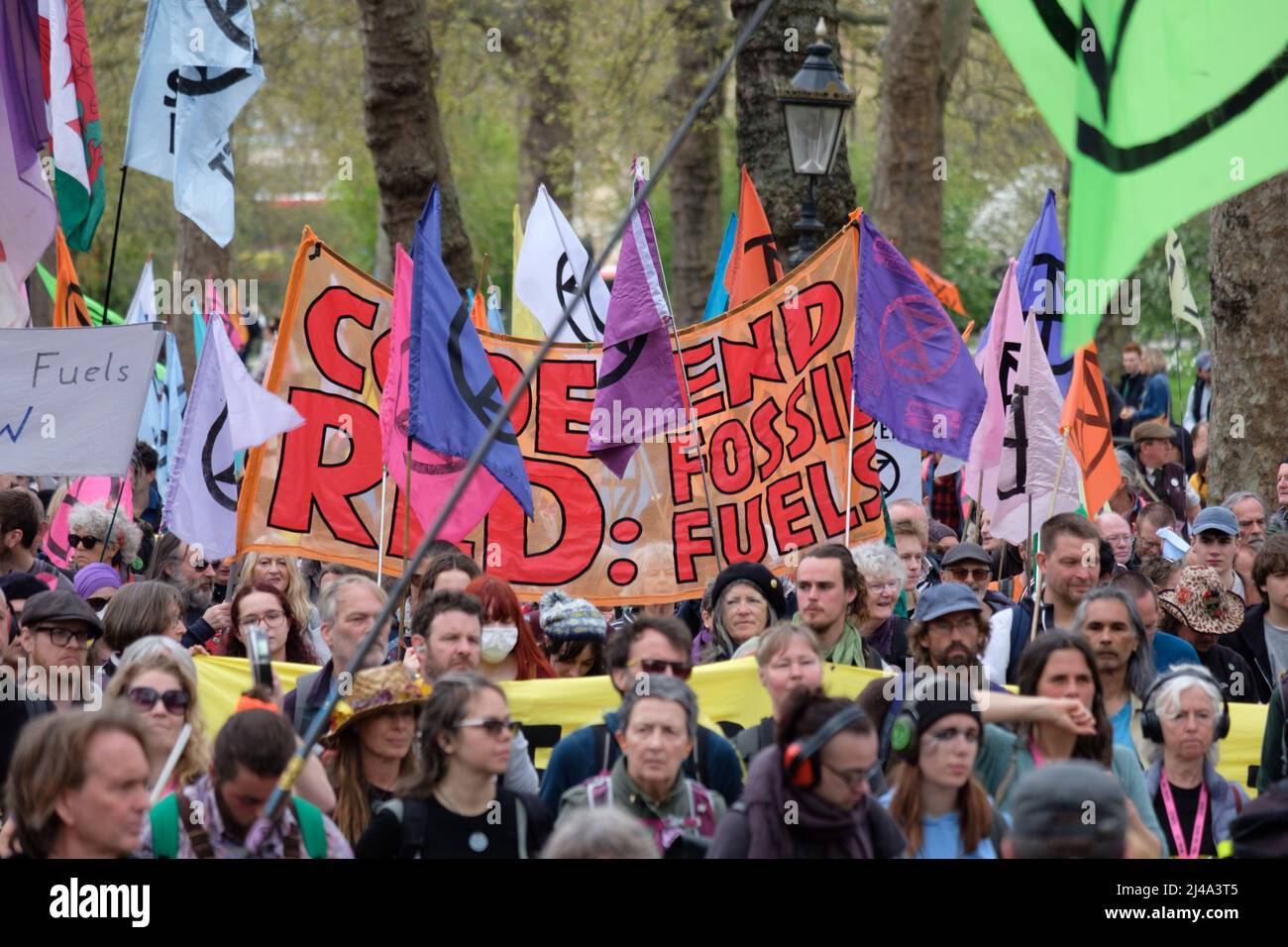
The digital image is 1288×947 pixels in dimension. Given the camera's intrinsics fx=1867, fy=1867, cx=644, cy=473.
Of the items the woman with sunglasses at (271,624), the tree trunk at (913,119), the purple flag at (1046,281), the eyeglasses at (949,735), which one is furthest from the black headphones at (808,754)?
the tree trunk at (913,119)

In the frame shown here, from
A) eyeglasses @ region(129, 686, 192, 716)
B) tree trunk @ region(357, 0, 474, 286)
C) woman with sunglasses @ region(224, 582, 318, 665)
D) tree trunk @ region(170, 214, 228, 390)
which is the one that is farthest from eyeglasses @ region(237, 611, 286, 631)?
tree trunk @ region(170, 214, 228, 390)

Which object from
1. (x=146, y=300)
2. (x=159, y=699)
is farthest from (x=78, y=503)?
(x=159, y=699)

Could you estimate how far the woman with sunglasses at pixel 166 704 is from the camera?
529 centimetres

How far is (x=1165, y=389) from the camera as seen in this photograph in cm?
1616

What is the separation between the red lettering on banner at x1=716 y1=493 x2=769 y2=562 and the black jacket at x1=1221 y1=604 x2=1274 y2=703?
218 cm

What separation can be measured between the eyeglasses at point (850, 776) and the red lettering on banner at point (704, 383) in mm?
4653

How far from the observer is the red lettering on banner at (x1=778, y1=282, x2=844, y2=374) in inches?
350

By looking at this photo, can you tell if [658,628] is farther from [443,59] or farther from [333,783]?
[443,59]

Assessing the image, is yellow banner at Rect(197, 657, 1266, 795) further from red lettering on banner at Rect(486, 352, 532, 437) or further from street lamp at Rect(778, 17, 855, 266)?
street lamp at Rect(778, 17, 855, 266)

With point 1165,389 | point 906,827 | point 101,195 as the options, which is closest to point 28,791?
point 906,827

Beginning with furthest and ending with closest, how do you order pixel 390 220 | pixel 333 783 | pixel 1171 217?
pixel 390 220 < pixel 333 783 < pixel 1171 217

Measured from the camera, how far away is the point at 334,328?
8.76 m

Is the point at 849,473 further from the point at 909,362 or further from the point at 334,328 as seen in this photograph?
the point at 334,328

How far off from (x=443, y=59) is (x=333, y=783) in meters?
20.0
